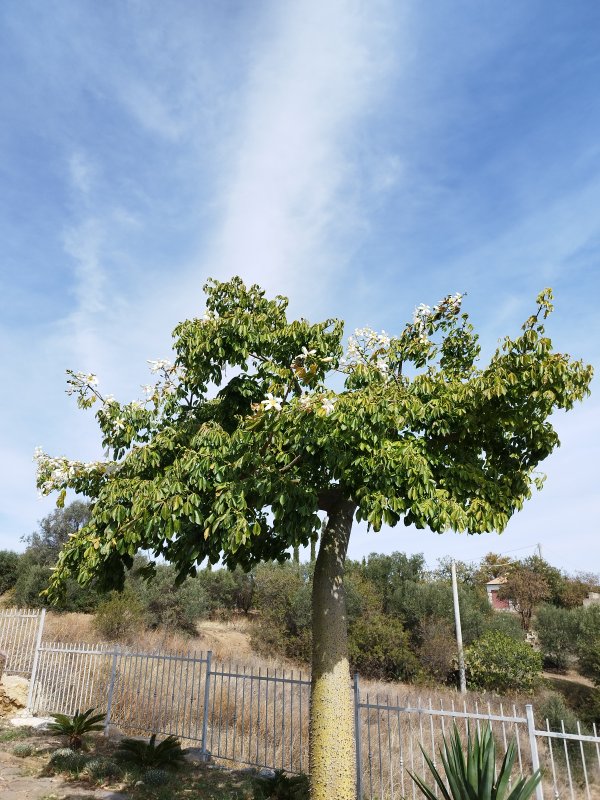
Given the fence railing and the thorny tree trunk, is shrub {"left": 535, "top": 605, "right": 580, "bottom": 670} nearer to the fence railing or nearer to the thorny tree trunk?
the fence railing

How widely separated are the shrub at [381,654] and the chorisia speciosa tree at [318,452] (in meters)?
19.3

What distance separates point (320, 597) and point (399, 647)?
2058 cm

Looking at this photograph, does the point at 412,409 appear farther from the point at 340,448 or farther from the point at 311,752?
the point at 311,752

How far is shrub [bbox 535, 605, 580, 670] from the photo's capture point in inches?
1201

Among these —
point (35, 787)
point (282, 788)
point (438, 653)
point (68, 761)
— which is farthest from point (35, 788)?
point (438, 653)

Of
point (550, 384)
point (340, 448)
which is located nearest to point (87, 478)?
point (340, 448)

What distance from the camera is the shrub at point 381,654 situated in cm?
2459

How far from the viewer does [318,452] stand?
6141 millimetres

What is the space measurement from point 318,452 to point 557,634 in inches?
1212

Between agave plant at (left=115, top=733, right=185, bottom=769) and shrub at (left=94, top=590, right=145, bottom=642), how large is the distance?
1192 cm

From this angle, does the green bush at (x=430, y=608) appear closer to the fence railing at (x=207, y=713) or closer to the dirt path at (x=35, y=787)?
the fence railing at (x=207, y=713)

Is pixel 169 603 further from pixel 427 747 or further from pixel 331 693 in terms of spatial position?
pixel 331 693

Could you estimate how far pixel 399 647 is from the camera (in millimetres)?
25000

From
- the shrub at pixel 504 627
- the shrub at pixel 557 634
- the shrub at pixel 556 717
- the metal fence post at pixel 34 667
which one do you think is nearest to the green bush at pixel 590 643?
the shrub at pixel 557 634
